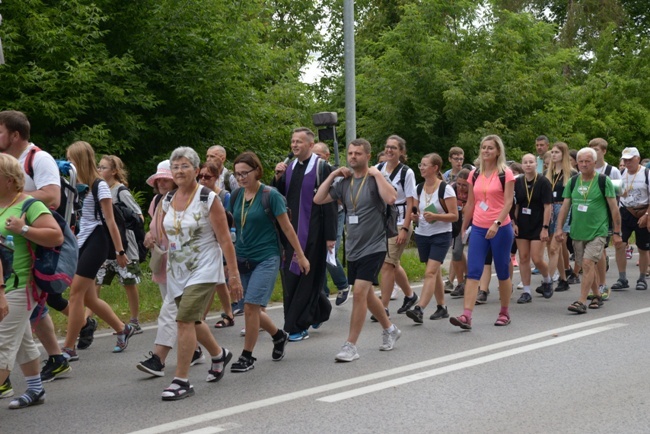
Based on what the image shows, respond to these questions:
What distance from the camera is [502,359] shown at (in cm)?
827

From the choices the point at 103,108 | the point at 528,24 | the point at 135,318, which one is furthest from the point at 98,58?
the point at 528,24

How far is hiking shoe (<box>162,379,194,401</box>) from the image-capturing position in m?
6.87

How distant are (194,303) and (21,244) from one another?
1.26 metres

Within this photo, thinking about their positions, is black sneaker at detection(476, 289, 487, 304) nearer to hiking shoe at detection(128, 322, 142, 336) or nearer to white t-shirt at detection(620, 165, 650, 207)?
white t-shirt at detection(620, 165, 650, 207)

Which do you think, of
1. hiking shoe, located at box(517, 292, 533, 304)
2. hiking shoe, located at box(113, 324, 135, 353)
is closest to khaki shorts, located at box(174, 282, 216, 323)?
hiking shoe, located at box(113, 324, 135, 353)

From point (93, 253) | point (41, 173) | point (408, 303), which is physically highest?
point (41, 173)

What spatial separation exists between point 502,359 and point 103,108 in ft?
33.9

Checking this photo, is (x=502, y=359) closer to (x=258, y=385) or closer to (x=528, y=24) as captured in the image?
(x=258, y=385)

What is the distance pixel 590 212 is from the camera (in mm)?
11109

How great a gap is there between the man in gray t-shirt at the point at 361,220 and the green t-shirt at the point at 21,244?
2.79m

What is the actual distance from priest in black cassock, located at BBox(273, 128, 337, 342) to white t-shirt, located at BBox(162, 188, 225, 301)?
1.68 metres

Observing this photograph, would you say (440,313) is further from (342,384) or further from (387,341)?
(342,384)

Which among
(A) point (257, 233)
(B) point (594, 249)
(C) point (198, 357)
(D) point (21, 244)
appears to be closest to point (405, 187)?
(B) point (594, 249)

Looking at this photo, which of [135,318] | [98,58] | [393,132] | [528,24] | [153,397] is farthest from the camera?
[528,24]
